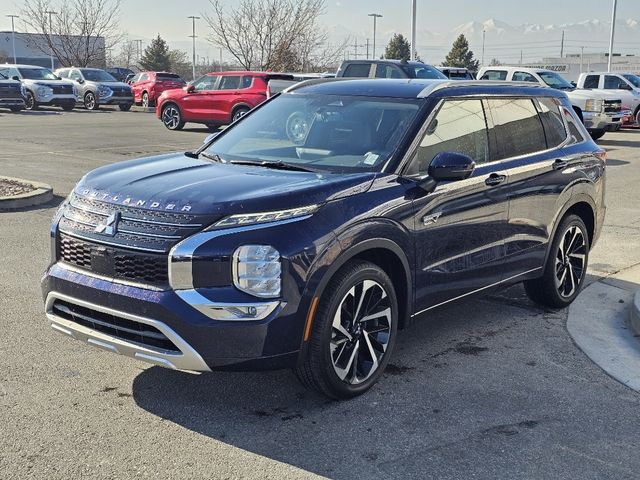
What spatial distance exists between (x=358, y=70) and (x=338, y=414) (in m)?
16.6

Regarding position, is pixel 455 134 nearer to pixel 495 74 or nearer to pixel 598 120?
pixel 598 120

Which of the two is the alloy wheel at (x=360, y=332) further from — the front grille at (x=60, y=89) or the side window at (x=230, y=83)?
the front grille at (x=60, y=89)

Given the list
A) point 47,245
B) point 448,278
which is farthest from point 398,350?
point 47,245

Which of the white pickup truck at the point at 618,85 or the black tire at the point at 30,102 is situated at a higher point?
the white pickup truck at the point at 618,85

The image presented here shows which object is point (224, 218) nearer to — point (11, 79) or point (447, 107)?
point (447, 107)

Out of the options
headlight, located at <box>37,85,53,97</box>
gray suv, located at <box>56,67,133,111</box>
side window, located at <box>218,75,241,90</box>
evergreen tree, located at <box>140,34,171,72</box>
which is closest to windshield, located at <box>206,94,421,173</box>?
side window, located at <box>218,75,241,90</box>

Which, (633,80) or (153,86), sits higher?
(633,80)

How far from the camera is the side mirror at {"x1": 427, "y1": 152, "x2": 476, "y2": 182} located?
464cm

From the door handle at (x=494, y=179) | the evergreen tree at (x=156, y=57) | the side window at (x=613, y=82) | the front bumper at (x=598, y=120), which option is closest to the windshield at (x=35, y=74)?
the side window at (x=613, y=82)

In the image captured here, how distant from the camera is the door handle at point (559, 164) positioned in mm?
5949

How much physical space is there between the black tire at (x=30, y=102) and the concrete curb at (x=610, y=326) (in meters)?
29.3

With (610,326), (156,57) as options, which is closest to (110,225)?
(610,326)

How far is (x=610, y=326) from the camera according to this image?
592 centimetres

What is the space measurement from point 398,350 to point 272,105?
204cm
